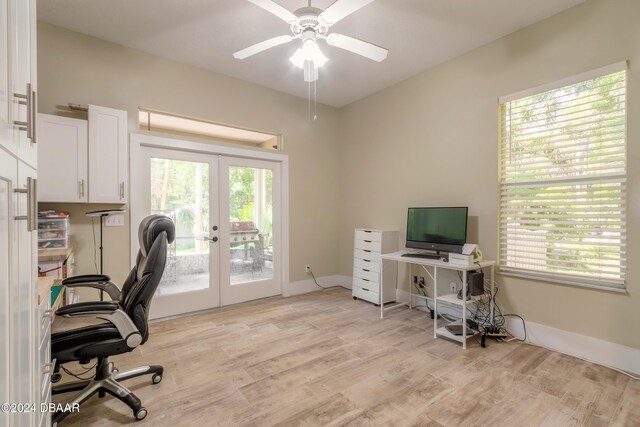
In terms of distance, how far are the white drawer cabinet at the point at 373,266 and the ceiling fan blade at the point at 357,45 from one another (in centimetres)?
213

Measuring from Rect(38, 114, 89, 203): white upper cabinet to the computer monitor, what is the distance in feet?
11.1

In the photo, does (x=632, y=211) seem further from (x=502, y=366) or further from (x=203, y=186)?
(x=203, y=186)

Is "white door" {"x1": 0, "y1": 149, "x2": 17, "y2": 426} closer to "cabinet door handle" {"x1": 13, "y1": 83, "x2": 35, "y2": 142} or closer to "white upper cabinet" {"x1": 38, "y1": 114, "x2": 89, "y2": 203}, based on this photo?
"cabinet door handle" {"x1": 13, "y1": 83, "x2": 35, "y2": 142}

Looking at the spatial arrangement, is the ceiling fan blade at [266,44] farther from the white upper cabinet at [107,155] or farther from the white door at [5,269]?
the white door at [5,269]

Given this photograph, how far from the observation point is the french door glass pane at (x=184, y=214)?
3.35 meters

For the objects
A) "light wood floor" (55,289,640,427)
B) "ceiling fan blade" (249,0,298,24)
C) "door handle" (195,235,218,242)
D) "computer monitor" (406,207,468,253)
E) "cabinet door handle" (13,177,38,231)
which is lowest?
"light wood floor" (55,289,640,427)

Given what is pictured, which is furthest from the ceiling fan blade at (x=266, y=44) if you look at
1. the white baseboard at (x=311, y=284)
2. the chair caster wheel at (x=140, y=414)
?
the white baseboard at (x=311, y=284)

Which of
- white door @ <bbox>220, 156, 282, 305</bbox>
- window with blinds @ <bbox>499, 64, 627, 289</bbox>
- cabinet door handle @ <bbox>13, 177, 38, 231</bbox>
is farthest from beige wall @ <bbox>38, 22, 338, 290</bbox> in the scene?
window with blinds @ <bbox>499, 64, 627, 289</bbox>

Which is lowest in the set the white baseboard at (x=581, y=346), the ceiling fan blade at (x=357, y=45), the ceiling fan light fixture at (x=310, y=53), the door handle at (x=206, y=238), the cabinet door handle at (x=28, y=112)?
the white baseboard at (x=581, y=346)

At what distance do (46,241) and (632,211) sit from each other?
4638mm

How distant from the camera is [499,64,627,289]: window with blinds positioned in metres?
2.32

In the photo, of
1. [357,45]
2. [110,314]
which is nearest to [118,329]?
[110,314]

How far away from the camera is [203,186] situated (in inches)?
143

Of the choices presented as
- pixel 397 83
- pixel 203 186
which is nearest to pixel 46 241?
pixel 203 186
